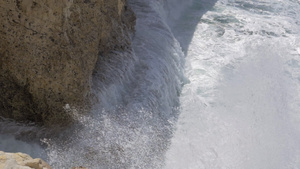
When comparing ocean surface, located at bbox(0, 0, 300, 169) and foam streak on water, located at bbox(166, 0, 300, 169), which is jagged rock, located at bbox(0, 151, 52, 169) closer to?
ocean surface, located at bbox(0, 0, 300, 169)

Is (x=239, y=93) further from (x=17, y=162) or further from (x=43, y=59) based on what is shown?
(x=17, y=162)

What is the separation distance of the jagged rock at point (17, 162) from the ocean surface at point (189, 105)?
4.90 ft

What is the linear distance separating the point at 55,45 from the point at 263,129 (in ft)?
9.45

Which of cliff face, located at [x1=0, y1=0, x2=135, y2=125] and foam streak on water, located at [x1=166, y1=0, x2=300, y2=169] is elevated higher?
cliff face, located at [x1=0, y1=0, x2=135, y2=125]

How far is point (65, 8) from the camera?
Answer: 3.73m

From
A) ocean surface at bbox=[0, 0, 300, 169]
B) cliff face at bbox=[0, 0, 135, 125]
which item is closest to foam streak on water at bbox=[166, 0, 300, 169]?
Result: ocean surface at bbox=[0, 0, 300, 169]

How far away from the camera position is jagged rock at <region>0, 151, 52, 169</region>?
2.05 m

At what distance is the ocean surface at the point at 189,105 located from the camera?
4.01 metres

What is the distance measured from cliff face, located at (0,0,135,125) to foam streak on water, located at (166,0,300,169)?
122 cm

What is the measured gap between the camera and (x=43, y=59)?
376cm

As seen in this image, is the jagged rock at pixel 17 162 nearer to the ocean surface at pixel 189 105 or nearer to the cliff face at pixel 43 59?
the ocean surface at pixel 189 105

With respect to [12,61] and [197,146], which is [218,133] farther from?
[12,61]

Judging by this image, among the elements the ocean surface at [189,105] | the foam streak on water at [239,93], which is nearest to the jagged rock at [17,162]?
the ocean surface at [189,105]

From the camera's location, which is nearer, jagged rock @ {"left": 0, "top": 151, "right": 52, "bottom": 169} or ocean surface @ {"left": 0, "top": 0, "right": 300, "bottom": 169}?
jagged rock @ {"left": 0, "top": 151, "right": 52, "bottom": 169}
